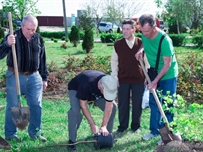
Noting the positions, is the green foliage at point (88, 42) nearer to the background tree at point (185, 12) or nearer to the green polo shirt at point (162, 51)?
the green polo shirt at point (162, 51)

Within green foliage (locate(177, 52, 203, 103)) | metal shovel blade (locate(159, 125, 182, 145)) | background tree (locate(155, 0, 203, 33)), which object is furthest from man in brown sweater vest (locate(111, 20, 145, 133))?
background tree (locate(155, 0, 203, 33))

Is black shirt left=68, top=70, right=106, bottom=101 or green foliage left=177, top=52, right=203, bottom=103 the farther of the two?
green foliage left=177, top=52, right=203, bottom=103

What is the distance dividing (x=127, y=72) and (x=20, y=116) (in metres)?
1.57

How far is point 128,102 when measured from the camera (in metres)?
5.47

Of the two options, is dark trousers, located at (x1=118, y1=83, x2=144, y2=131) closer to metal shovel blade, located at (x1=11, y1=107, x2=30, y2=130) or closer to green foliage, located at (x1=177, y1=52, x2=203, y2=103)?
metal shovel blade, located at (x1=11, y1=107, x2=30, y2=130)

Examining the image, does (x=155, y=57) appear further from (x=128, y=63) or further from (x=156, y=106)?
(x=156, y=106)

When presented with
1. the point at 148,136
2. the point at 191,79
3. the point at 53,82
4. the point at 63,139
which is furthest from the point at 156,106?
the point at 53,82

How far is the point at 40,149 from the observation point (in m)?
4.66

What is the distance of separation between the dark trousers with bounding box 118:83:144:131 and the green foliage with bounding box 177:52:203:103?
202 cm

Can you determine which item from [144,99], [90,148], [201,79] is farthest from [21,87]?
[201,79]

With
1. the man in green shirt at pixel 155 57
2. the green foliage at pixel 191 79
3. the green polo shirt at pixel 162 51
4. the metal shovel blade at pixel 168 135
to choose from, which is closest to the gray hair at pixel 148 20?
the man in green shirt at pixel 155 57

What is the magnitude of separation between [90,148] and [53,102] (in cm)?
301

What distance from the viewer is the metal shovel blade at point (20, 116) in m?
4.70

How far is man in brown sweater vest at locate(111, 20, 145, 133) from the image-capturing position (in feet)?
17.0
